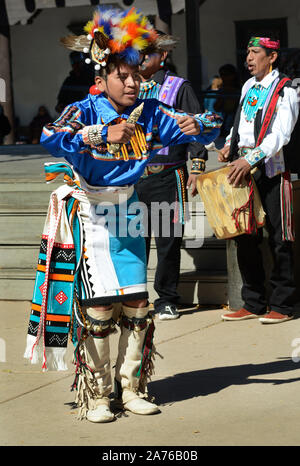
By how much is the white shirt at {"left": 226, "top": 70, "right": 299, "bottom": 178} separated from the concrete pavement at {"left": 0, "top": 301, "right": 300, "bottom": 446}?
119 cm

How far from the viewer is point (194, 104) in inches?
280

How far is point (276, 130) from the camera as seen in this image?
670cm

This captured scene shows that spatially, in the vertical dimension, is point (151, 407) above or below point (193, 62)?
below

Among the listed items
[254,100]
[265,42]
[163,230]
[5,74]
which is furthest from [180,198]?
[5,74]

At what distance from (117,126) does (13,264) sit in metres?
3.91

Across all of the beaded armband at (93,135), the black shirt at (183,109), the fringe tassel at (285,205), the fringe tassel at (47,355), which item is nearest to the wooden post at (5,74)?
the black shirt at (183,109)

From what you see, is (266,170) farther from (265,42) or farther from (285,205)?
(265,42)

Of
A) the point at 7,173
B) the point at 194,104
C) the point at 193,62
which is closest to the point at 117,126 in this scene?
the point at 194,104

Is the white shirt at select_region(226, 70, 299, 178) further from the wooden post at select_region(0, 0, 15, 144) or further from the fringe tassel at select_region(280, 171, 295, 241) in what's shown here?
the wooden post at select_region(0, 0, 15, 144)

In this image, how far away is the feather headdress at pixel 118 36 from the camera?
479 centimetres

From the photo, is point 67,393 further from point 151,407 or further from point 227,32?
point 227,32

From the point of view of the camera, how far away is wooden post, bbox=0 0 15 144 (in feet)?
58.6

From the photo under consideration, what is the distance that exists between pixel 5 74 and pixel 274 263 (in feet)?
40.0

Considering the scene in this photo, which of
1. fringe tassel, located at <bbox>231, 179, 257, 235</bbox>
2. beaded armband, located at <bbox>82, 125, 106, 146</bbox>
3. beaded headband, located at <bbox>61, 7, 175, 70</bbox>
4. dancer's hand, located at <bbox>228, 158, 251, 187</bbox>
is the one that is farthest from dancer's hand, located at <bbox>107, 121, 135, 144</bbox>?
fringe tassel, located at <bbox>231, 179, 257, 235</bbox>
